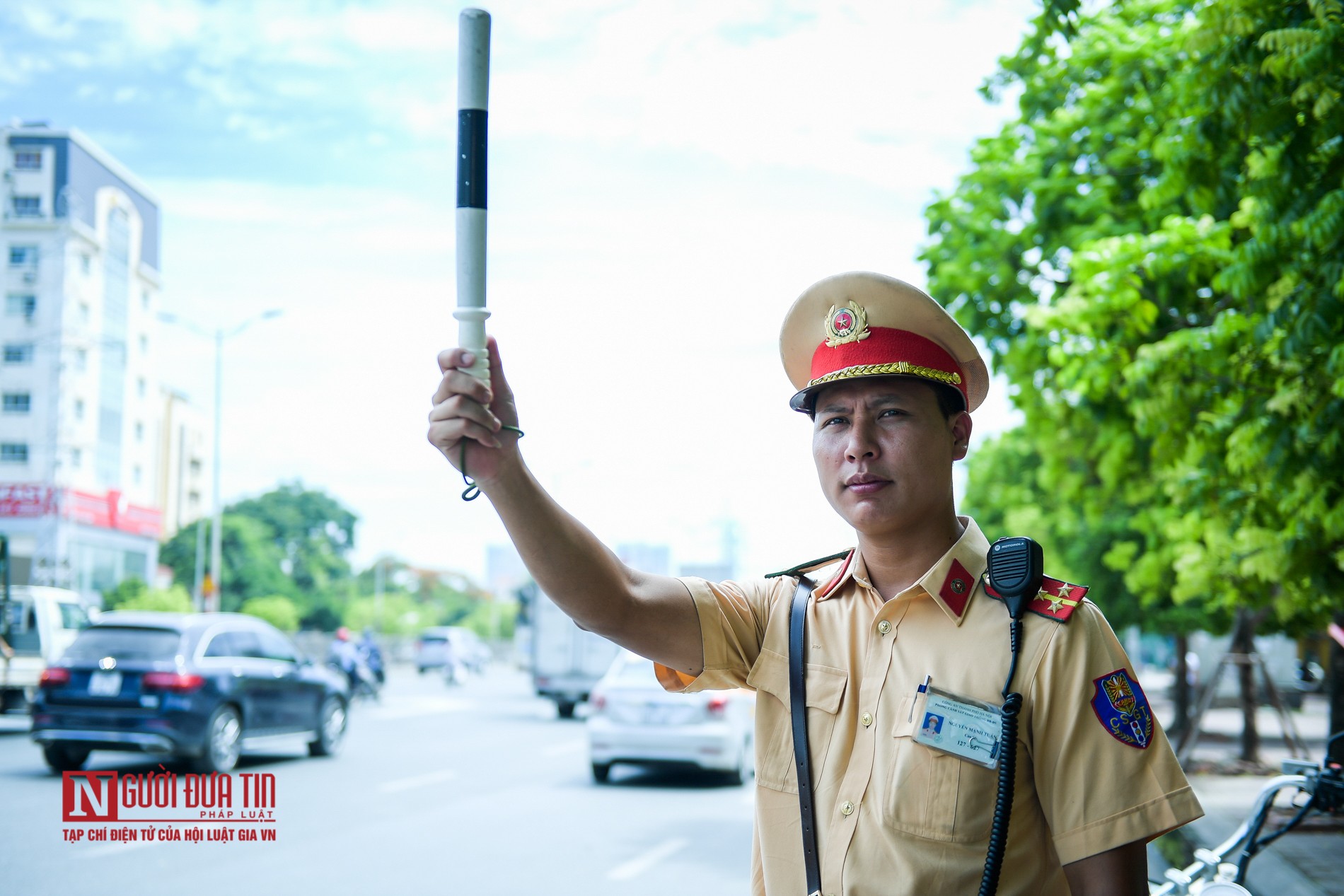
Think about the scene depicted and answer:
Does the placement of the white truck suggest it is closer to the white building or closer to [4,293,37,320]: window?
the white building

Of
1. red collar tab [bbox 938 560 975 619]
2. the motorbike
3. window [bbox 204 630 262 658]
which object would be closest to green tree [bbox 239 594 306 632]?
window [bbox 204 630 262 658]

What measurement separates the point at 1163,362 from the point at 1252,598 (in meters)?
3.73

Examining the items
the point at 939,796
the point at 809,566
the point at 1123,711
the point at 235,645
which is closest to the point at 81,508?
the point at 235,645

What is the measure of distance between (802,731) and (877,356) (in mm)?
681

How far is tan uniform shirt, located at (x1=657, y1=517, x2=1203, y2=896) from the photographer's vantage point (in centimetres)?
195

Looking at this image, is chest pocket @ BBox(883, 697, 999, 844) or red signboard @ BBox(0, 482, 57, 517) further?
red signboard @ BBox(0, 482, 57, 517)

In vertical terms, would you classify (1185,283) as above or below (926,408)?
above

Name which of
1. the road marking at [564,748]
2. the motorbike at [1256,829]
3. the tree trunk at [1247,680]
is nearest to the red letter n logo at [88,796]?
the road marking at [564,748]

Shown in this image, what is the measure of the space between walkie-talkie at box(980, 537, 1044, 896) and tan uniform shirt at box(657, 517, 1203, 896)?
28 millimetres

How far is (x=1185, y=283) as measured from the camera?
342 inches

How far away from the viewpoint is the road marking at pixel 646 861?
810 cm

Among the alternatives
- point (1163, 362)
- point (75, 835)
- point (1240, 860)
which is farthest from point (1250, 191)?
point (75, 835)

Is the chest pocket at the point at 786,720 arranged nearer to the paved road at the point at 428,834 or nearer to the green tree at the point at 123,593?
the paved road at the point at 428,834

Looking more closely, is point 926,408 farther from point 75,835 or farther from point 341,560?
point 341,560
